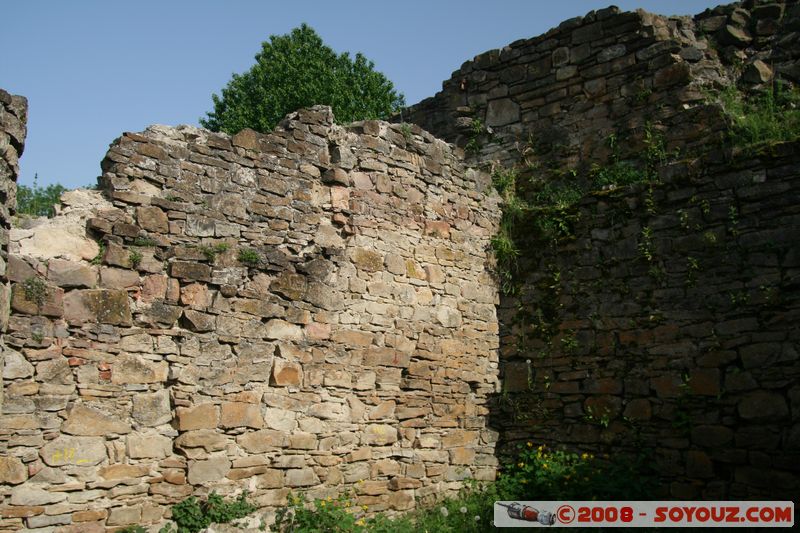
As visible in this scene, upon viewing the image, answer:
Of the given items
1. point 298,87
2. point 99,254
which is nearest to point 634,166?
point 99,254

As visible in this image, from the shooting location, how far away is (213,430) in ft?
19.3

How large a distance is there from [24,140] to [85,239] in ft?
3.04

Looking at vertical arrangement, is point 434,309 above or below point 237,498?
above

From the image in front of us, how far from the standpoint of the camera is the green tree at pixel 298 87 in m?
17.5

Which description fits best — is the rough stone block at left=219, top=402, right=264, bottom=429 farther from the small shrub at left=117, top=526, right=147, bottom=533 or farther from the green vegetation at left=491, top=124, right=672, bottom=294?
the green vegetation at left=491, top=124, right=672, bottom=294

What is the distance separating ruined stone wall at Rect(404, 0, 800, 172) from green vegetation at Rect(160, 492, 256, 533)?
5.46 m

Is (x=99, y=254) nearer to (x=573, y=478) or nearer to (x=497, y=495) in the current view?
(x=497, y=495)

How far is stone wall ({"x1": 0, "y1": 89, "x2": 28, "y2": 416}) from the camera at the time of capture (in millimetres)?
4809

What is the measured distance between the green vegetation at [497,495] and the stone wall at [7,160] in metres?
2.53

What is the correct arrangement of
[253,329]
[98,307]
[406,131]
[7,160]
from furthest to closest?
[406,131], [253,329], [98,307], [7,160]

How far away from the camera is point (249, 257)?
638 cm

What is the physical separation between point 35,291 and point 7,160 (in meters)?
0.98

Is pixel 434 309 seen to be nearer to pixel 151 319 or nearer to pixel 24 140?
pixel 151 319

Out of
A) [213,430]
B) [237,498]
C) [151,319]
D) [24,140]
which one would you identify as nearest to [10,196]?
[24,140]
